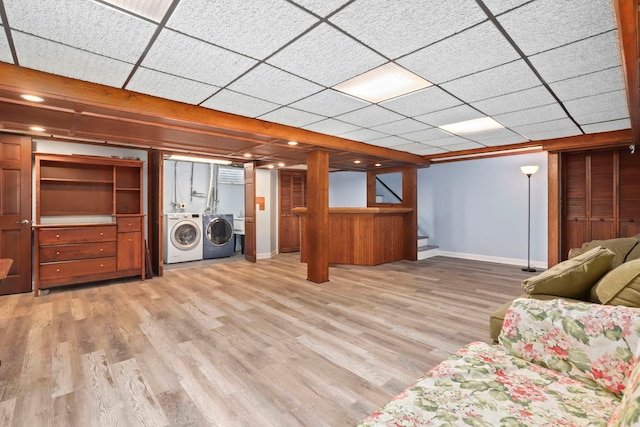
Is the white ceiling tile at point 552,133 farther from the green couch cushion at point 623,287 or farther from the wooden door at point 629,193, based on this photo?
the green couch cushion at point 623,287

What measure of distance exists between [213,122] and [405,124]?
2.39 metres

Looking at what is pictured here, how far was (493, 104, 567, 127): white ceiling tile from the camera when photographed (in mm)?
3369

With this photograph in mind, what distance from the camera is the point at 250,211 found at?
21.3ft

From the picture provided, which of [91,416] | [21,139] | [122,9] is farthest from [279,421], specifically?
[21,139]

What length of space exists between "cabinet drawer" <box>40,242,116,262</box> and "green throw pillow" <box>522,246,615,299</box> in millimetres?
5265

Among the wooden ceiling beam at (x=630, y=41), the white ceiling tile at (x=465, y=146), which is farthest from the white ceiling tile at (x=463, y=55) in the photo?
the white ceiling tile at (x=465, y=146)

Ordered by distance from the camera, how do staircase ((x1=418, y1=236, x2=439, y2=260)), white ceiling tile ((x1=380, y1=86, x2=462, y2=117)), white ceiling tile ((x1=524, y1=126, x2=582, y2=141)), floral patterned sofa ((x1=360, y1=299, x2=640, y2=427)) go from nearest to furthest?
1. floral patterned sofa ((x1=360, y1=299, x2=640, y2=427))
2. white ceiling tile ((x1=380, y1=86, x2=462, y2=117))
3. white ceiling tile ((x1=524, y1=126, x2=582, y2=141))
4. staircase ((x1=418, y1=236, x2=439, y2=260))

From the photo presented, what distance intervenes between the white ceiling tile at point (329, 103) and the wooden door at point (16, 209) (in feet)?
12.8

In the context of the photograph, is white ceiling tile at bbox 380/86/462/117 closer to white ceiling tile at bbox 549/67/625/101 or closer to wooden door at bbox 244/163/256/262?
white ceiling tile at bbox 549/67/625/101

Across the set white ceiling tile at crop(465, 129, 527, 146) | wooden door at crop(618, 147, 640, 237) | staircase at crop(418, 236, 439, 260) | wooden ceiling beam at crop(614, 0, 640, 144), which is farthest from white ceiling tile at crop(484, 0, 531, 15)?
staircase at crop(418, 236, 439, 260)

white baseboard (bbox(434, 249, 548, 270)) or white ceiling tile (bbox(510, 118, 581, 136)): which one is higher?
white ceiling tile (bbox(510, 118, 581, 136))

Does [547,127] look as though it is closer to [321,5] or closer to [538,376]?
[321,5]

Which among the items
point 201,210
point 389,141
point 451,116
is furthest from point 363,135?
point 201,210

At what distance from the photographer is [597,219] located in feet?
16.5
